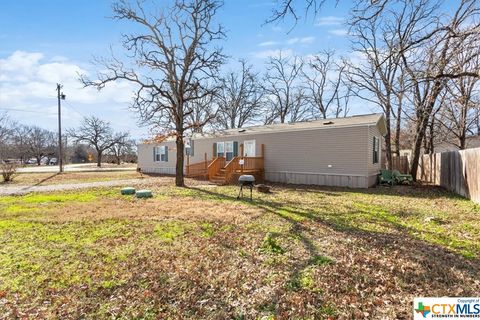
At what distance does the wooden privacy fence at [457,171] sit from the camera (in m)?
9.33

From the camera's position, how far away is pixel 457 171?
1144 cm

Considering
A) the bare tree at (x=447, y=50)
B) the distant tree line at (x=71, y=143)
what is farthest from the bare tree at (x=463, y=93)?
the distant tree line at (x=71, y=143)

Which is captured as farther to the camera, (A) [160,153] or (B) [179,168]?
(A) [160,153]

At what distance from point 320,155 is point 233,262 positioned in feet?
36.3

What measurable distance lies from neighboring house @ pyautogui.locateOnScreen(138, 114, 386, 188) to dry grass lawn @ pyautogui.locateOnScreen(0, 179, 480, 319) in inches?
225

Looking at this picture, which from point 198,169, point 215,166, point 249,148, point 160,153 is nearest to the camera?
point 215,166

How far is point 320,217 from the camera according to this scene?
723 centimetres

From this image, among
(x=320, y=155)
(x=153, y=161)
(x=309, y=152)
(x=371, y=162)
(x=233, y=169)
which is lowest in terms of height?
(x=233, y=169)

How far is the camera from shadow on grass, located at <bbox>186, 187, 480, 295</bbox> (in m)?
3.75

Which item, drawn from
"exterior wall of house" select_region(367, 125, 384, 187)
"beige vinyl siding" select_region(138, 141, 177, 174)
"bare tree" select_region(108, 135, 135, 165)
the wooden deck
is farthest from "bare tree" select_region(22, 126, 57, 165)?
"exterior wall of house" select_region(367, 125, 384, 187)

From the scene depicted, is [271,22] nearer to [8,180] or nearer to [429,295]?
[429,295]

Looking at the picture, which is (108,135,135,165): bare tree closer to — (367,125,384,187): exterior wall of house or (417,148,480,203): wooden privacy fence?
(367,125,384,187): exterior wall of house

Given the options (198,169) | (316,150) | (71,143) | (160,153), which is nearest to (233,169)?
(316,150)

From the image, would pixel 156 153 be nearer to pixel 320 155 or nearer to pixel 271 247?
pixel 320 155
